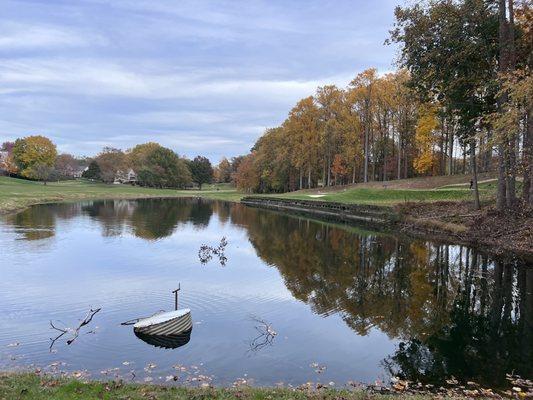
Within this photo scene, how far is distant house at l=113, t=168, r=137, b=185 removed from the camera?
141613 millimetres

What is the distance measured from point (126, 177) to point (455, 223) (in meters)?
129

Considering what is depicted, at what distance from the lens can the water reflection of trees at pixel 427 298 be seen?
10.3 m

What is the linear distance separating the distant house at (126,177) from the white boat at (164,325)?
134584 millimetres

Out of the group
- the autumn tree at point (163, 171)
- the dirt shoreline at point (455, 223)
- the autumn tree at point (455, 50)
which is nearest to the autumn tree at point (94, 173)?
the autumn tree at point (163, 171)

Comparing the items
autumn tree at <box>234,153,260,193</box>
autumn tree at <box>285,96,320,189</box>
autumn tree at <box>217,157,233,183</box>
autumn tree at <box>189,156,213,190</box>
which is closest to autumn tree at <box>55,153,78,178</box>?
autumn tree at <box>189,156,213,190</box>

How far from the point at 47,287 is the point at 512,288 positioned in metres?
16.2

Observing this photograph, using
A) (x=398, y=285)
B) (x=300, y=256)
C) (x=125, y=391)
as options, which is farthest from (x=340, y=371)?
(x=300, y=256)

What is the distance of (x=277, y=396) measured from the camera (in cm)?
729

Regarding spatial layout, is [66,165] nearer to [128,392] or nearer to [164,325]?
[164,325]

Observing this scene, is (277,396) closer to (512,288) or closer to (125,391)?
(125,391)

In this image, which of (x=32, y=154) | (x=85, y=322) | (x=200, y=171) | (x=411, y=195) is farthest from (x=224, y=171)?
(x=85, y=322)

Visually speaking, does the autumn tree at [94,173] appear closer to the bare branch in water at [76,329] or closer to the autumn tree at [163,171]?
the autumn tree at [163,171]

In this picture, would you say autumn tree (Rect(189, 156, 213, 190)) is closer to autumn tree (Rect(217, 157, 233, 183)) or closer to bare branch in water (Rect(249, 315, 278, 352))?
autumn tree (Rect(217, 157, 233, 183))

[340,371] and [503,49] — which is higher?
[503,49]
